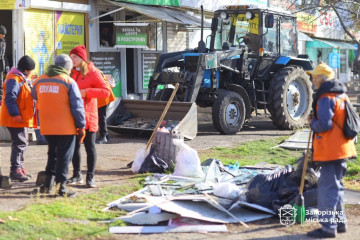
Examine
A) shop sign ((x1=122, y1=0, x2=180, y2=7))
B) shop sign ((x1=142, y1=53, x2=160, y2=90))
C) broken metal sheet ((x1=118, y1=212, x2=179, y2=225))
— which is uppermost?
shop sign ((x1=122, y1=0, x2=180, y2=7))

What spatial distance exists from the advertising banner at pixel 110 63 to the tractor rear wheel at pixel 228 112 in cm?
480

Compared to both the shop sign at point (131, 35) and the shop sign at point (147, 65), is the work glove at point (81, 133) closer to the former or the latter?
the shop sign at point (131, 35)

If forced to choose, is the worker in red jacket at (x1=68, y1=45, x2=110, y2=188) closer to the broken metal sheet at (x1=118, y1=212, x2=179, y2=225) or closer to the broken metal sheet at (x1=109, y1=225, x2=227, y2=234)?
the broken metal sheet at (x1=118, y1=212, x2=179, y2=225)

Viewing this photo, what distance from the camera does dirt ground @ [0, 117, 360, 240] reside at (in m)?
6.66

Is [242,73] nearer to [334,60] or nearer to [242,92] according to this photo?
[242,92]

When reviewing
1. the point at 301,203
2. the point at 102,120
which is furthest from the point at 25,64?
the point at 301,203

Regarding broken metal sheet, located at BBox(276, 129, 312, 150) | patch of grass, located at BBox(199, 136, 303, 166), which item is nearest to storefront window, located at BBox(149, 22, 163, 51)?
broken metal sheet, located at BBox(276, 129, 312, 150)

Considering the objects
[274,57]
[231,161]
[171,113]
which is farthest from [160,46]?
[231,161]

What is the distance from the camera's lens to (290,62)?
15.9 meters

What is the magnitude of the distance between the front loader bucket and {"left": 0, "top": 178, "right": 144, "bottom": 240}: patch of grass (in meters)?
4.70

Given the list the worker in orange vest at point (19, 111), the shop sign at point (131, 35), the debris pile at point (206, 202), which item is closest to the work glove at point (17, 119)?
the worker in orange vest at point (19, 111)

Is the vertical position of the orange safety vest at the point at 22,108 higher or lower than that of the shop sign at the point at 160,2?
lower

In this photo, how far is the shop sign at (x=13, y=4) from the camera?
47.2 feet

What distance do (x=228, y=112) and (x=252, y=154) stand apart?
2682 millimetres
